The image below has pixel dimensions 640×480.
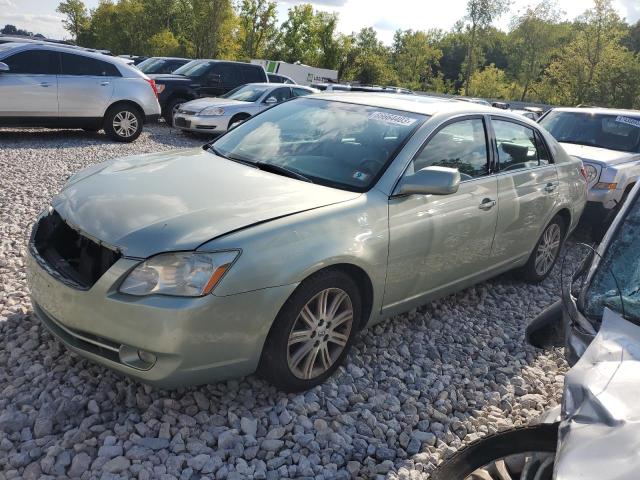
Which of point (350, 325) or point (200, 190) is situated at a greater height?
point (200, 190)

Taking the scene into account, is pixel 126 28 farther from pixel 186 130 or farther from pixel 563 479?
pixel 563 479

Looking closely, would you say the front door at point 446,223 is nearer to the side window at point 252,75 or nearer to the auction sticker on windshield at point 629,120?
the auction sticker on windshield at point 629,120

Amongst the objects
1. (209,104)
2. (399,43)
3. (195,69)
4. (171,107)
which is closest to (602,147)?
(209,104)

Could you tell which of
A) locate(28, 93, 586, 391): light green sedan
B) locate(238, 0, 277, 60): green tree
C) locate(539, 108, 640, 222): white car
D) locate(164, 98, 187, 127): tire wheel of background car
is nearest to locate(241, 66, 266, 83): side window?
locate(164, 98, 187, 127): tire wheel of background car

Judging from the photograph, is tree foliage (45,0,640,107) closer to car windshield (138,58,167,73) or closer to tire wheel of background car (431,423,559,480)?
car windshield (138,58,167,73)

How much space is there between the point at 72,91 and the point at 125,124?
1.15 metres

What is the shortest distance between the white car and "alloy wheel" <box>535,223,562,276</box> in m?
1.61

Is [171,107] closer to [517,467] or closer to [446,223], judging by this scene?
[446,223]

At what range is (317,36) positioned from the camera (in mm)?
55812

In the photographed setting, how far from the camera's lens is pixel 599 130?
8.09 metres

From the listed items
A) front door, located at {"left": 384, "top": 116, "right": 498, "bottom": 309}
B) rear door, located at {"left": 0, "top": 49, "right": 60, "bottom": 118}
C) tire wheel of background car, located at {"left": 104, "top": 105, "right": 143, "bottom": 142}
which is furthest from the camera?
tire wheel of background car, located at {"left": 104, "top": 105, "right": 143, "bottom": 142}

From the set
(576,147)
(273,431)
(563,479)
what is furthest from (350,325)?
(576,147)

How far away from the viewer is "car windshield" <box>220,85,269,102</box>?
42.5 feet

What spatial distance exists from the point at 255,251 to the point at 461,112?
2148 mm
